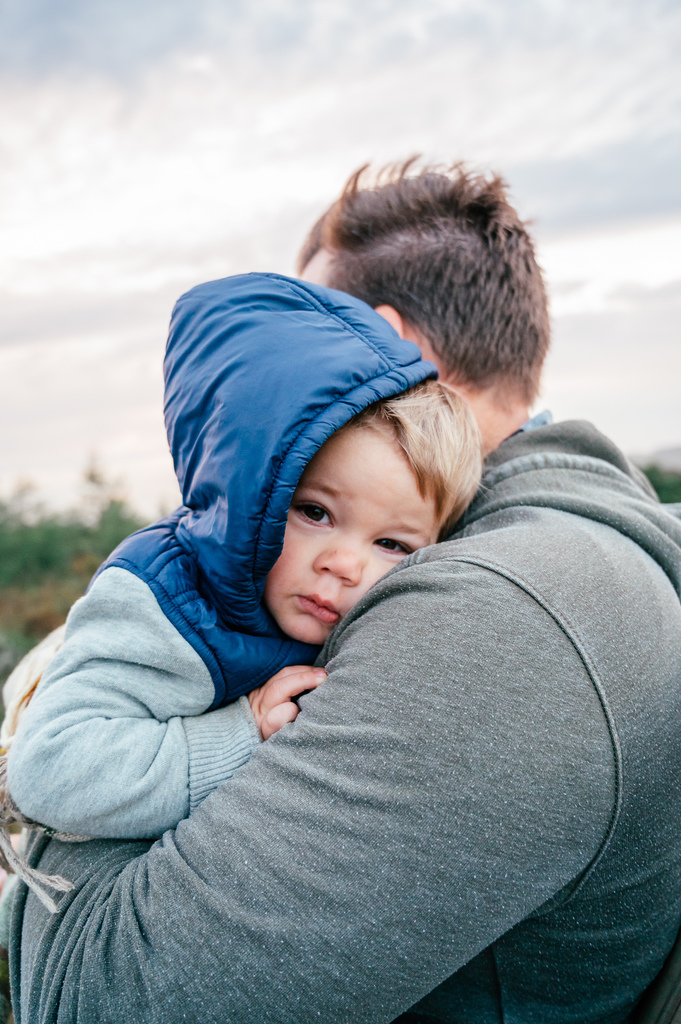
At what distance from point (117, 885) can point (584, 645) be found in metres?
0.84

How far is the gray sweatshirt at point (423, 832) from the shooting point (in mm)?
1119

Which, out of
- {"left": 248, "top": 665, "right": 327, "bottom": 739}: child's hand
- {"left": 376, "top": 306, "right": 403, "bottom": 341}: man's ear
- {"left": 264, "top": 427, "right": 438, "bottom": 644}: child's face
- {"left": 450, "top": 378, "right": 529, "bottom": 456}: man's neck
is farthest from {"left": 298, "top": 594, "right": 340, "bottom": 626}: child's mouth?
{"left": 376, "top": 306, "right": 403, "bottom": 341}: man's ear

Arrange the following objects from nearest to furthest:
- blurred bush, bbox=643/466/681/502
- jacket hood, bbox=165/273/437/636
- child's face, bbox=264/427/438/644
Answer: jacket hood, bbox=165/273/437/636 → child's face, bbox=264/427/438/644 → blurred bush, bbox=643/466/681/502

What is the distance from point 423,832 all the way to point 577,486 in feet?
2.85

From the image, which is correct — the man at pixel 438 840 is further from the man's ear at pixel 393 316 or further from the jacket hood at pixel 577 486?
the man's ear at pixel 393 316

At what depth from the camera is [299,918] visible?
1115mm

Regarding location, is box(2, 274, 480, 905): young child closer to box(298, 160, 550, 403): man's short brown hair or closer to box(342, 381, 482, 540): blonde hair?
box(342, 381, 482, 540): blonde hair

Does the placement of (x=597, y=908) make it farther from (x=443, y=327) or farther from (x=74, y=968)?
(x=443, y=327)

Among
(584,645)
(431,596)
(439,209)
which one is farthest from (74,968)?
(439,209)

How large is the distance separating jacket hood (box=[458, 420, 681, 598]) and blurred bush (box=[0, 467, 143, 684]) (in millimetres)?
7188

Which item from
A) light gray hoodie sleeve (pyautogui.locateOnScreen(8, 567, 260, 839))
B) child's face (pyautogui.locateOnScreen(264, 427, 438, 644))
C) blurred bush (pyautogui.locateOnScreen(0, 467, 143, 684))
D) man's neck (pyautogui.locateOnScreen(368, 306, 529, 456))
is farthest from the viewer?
blurred bush (pyautogui.locateOnScreen(0, 467, 143, 684))

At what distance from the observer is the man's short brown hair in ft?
7.72

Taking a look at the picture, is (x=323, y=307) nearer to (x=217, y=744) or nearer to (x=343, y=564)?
(x=343, y=564)

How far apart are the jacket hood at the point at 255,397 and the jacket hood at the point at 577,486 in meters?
0.32
